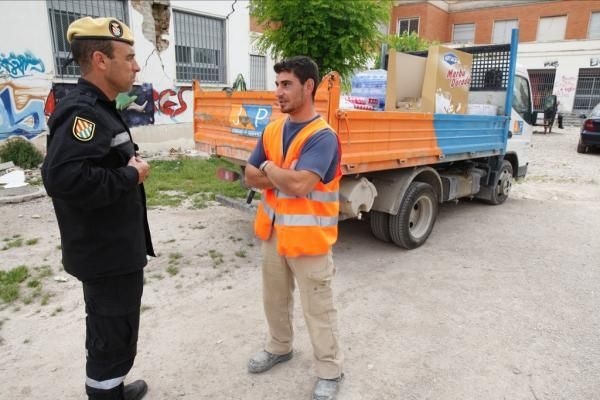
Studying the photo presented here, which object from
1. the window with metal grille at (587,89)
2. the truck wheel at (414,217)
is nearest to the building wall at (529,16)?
the window with metal grille at (587,89)

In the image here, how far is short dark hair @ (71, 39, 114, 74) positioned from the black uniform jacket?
0.34ft

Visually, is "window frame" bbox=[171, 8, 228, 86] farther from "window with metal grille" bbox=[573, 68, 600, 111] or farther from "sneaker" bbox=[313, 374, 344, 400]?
"window with metal grille" bbox=[573, 68, 600, 111]

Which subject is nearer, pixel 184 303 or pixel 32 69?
pixel 184 303

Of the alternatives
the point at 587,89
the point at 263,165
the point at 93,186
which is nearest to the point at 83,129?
the point at 93,186

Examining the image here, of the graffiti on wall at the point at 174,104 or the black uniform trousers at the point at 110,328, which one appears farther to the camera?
the graffiti on wall at the point at 174,104

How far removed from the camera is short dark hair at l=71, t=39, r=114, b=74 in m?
1.77

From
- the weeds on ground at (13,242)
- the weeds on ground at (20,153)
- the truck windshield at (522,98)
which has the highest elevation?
the truck windshield at (522,98)

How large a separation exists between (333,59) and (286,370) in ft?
18.5

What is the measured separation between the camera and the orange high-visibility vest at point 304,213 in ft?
7.36

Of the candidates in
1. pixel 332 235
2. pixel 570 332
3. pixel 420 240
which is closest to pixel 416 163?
pixel 420 240

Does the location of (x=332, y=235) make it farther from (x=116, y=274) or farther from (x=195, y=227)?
(x=195, y=227)

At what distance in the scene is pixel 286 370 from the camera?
2.74m

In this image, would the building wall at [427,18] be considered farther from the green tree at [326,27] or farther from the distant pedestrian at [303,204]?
the distant pedestrian at [303,204]

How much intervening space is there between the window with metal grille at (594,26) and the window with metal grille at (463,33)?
23.0 ft
